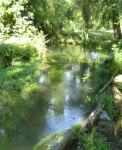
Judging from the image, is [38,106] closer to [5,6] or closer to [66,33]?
[5,6]

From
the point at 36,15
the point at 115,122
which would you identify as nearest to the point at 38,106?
the point at 115,122

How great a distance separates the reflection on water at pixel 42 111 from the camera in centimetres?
436

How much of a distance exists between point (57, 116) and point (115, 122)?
1.91m

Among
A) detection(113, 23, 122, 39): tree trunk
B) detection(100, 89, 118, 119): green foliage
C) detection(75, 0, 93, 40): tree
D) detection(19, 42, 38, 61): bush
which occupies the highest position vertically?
detection(75, 0, 93, 40): tree

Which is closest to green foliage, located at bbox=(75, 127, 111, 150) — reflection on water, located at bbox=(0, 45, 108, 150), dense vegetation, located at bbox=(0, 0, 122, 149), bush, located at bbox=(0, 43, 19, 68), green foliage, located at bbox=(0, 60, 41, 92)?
dense vegetation, located at bbox=(0, 0, 122, 149)

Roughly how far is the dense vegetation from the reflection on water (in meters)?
0.60

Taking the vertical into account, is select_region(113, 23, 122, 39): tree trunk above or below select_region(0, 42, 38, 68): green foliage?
above

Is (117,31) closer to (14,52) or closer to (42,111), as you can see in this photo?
(14,52)

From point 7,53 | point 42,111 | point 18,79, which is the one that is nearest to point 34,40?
point 7,53

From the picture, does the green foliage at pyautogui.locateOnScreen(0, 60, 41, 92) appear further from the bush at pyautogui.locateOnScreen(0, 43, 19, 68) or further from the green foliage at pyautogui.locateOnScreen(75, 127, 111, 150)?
the green foliage at pyautogui.locateOnScreen(75, 127, 111, 150)

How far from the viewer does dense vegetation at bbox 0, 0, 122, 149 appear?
6.92 meters

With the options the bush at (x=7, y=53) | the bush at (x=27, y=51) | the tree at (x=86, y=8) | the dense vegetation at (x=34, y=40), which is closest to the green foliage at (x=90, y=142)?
the dense vegetation at (x=34, y=40)

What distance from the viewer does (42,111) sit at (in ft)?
18.6

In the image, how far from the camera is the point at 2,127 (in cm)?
471
